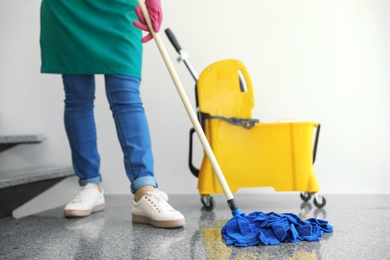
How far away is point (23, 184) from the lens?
6.11 feet

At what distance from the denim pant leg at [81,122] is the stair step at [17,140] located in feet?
1.72

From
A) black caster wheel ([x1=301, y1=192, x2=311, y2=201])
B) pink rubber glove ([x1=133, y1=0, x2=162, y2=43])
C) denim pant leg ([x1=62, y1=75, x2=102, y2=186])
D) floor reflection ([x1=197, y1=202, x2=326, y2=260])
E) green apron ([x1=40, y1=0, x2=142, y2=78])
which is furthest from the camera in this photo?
black caster wheel ([x1=301, y1=192, x2=311, y2=201])

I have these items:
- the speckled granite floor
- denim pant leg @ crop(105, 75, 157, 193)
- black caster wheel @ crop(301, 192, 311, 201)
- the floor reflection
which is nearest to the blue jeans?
denim pant leg @ crop(105, 75, 157, 193)

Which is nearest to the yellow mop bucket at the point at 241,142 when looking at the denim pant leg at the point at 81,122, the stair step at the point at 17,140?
the denim pant leg at the point at 81,122

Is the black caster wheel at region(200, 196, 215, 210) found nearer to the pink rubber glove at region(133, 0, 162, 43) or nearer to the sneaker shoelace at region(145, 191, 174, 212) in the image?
the sneaker shoelace at region(145, 191, 174, 212)

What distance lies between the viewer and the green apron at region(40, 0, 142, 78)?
143 cm

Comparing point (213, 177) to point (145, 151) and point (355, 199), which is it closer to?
point (145, 151)

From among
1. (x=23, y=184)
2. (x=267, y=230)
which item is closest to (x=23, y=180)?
(x=23, y=184)

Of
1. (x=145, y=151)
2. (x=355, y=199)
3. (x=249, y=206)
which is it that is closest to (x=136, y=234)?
(x=145, y=151)

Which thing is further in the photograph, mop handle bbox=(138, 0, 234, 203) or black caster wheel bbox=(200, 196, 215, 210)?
black caster wheel bbox=(200, 196, 215, 210)

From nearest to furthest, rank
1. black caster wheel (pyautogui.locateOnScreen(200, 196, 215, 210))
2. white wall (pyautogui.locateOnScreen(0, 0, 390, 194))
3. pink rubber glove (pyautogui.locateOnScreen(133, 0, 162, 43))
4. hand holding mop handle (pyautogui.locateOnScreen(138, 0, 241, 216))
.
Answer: hand holding mop handle (pyautogui.locateOnScreen(138, 0, 241, 216)) → pink rubber glove (pyautogui.locateOnScreen(133, 0, 162, 43)) → black caster wheel (pyautogui.locateOnScreen(200, 196, 215, 210)) → white wall (pyautogui.locateOnScreen(0, 0, 390, 194))

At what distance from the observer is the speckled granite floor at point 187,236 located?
3.26 ft

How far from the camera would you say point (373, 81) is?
197 cm

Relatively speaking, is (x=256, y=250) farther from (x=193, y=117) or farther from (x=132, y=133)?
(x=132, y=133)
